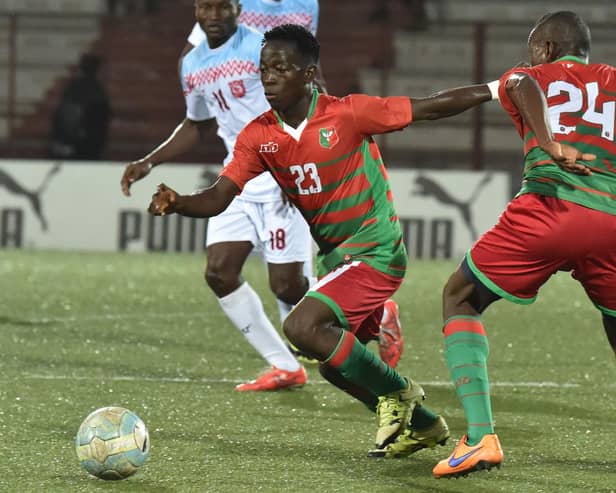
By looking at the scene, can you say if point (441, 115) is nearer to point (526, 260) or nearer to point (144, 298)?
point (526, 260)

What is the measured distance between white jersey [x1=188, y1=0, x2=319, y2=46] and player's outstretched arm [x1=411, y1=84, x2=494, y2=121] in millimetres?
3267

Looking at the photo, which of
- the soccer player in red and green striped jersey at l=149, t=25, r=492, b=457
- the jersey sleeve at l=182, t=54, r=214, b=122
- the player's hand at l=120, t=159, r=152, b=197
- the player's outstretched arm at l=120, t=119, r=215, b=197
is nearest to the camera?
the soccer player in red and green striped jersey at l=149, t=25, r=492, b=457

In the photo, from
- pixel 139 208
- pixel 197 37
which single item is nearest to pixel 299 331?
pixel 197 37

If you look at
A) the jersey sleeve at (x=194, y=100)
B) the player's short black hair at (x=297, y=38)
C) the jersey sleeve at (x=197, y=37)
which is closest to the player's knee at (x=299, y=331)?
the player's short black hair at (x=297, y=38)

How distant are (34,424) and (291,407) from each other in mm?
1256

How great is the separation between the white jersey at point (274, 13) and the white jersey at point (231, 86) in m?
0.98

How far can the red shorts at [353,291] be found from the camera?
527 cm

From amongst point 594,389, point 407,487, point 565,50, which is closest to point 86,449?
point 407,487

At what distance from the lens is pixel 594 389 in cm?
714

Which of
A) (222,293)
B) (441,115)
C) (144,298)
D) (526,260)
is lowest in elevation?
(144,298)

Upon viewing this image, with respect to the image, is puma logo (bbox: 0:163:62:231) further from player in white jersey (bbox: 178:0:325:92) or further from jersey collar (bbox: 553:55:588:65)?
jersey collar (bbox: 553:55:588:65)

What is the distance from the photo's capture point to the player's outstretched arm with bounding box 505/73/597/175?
4.62 m

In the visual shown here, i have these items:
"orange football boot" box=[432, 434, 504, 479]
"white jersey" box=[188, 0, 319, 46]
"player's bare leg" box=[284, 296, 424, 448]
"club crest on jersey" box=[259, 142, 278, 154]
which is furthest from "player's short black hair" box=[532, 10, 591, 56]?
"white jersey" box=[188, 0, 319, 46]

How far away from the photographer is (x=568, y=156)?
4598 mm
